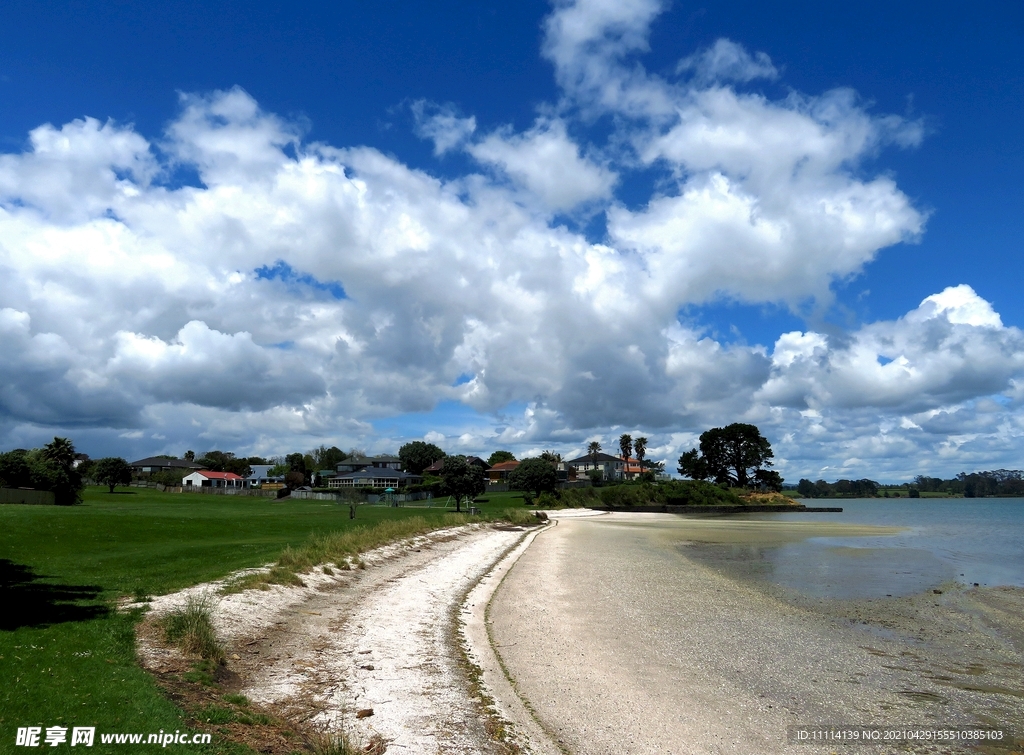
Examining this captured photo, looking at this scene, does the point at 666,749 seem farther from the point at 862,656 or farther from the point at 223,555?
the point at 223,555

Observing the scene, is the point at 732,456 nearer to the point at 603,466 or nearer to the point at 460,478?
the point at 603,466

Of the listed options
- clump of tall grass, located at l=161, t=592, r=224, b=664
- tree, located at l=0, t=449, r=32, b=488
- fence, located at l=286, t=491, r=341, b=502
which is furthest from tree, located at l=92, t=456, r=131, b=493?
clump of tall grass, located at l=161, t=592, r=224, b=664

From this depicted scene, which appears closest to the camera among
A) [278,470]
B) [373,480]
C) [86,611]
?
[86,611]

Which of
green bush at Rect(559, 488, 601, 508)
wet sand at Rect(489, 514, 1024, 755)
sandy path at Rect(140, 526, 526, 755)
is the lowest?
green bush at Rect(559, 488, 601, 508)

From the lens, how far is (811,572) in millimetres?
29031

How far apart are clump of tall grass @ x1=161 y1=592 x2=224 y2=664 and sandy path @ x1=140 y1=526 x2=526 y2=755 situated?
11.4 inches

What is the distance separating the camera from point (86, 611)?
456 inches

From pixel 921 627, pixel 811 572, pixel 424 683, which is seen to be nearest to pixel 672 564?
pixel 811 572

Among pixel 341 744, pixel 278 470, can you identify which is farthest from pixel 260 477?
pixel 341 744

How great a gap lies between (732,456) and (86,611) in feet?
453

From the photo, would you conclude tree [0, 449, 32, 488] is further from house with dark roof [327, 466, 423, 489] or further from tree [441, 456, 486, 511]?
house with dark roof [327, 466, 423, 489]

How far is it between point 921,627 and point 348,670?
15.6m

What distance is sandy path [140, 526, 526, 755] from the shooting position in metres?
9.03

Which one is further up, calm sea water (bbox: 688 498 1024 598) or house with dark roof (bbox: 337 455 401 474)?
house with dark roof (bbox: 337 455 401 474)
